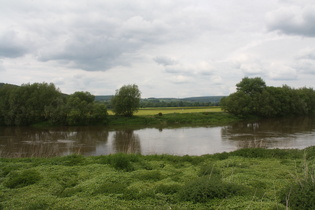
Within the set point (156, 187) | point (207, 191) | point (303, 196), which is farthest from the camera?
point (156, 187)

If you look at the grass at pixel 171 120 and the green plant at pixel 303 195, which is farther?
the grass at pixel 171 120

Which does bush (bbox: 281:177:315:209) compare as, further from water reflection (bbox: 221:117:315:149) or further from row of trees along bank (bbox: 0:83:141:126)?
row of trees along bank (bbox: 0:83:141:126)

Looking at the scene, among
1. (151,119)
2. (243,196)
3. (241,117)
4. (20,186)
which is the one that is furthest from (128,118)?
(243,196)

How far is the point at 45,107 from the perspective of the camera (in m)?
40.3

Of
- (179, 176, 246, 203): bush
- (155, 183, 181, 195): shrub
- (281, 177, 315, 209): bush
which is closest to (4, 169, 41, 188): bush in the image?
(155, 183, 181, 195): shrub

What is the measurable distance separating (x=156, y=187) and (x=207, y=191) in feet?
6.23

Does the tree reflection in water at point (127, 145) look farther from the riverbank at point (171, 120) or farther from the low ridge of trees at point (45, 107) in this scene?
the low ridge of trees at point (45, 107)

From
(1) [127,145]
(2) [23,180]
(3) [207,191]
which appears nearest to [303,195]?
(3) [207,191]

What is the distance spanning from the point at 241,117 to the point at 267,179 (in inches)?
1642

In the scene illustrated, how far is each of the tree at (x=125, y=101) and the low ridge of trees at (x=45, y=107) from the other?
3701 millimetres

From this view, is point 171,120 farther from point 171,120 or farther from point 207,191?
point 207,191

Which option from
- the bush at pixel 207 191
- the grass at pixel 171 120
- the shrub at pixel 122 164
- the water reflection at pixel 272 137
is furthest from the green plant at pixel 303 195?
the grass at pixel 171 120

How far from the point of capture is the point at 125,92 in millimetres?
46031

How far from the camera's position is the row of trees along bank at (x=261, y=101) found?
155 feet
